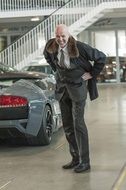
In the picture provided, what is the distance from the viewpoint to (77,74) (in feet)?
19.0

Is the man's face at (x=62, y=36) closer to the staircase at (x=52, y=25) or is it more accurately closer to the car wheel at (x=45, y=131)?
the car wheel at (x=45, y=131)

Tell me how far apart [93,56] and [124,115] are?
5.60m

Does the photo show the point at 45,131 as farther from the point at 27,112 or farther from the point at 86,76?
the point at 86,76

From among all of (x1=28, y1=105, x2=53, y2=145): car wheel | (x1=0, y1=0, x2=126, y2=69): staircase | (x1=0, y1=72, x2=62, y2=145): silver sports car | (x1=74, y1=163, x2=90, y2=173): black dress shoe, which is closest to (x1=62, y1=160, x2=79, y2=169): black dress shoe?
(x1=74, y1=163, x2=90, y2=173): black dress shoe

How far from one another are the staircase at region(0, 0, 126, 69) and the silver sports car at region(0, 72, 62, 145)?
11978 mm

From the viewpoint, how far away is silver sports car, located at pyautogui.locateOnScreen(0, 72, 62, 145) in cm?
697

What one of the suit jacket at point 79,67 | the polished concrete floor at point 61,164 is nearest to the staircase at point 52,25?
the polished concrete floor at point 61,164

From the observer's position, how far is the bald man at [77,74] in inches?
227

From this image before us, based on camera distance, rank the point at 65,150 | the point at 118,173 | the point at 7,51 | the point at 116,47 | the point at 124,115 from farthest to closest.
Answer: the point at 116,47 → the point at 7,51 → the point at 124,115 → the point at 65,150 → the point at 118,173

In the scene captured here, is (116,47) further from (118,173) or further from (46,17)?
(118,173)

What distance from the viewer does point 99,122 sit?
33.3 ft

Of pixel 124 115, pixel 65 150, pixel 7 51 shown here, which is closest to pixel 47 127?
pixel 65 150

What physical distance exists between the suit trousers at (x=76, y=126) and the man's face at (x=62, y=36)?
1.96ft

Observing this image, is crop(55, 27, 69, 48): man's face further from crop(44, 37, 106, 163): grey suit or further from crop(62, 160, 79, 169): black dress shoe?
crop(62, 160, 79, 169): black dress shoe
